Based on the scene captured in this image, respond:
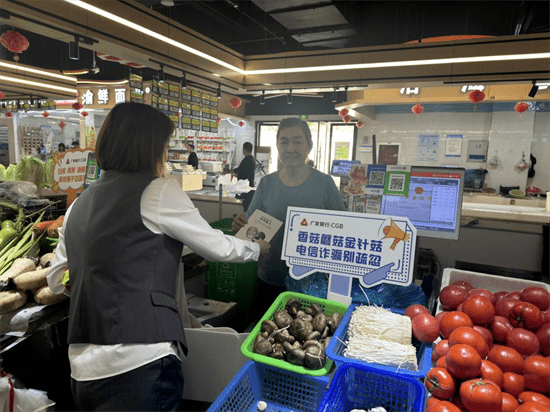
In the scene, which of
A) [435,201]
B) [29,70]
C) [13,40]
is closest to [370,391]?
[435,201]

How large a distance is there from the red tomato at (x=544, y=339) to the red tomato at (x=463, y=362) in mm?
411

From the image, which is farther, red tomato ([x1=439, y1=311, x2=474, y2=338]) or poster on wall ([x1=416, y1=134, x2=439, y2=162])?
poster on wall ([x1=416, y1=134, x2=439, y2=162])

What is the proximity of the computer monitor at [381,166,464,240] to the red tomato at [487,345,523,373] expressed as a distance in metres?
0.73

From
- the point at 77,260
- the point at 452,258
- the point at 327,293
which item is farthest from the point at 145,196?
the point at 452,258

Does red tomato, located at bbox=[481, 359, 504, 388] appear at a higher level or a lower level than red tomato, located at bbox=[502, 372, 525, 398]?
higher

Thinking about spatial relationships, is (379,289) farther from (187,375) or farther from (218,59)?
(218,59)

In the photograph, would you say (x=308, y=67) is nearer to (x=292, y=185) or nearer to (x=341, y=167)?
(x=341, y=167)

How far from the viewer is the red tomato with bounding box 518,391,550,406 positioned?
4.07 ft

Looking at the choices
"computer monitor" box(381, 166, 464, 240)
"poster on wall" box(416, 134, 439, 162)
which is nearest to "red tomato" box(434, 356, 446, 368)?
"computer monitor" box(381, 166, 464, 240)

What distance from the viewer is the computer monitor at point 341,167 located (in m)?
2.20

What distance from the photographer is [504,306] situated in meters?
1.62

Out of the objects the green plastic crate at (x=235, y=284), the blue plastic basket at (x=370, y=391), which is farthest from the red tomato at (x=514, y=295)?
the green plastic crate at (x=235, y=284)

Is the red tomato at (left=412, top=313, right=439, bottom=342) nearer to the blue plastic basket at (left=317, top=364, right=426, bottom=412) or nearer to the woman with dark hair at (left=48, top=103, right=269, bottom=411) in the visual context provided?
the blue plastic basket at (left=317, top=364, right=426, bottom=412)

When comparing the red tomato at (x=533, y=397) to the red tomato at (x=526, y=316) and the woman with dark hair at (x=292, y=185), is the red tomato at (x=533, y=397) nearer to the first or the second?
the red tomato at (x=526, y=316)
